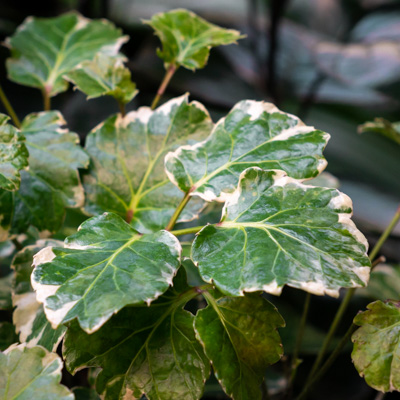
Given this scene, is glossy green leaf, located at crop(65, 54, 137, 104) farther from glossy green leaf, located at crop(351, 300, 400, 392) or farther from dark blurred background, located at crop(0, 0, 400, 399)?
dark blurred background, located at crop(0, 0, 400, 399)

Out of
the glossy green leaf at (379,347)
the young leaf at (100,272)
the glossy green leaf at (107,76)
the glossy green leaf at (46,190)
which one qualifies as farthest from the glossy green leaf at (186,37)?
the glossy green leaf at (379,347)

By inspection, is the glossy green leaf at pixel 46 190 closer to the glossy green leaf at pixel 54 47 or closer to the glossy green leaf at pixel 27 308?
the glossy green leaf at pixel 27 308

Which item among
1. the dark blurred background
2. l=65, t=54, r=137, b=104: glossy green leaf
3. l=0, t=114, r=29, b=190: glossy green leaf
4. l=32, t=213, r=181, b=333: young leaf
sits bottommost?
the dark blurred background

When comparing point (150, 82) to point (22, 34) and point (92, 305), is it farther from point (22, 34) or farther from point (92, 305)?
point (92, 305)

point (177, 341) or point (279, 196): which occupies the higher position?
point (279, 196)

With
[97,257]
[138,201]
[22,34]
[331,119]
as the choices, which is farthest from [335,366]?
[22,34]

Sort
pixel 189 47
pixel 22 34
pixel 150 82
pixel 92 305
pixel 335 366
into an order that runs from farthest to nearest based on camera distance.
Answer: pixel 150 82
pixel 335 366
pixel 22 34
pixel 189 47
pixel 92 305

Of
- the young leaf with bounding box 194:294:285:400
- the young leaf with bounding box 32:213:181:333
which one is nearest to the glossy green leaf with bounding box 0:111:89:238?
the young leaf with bounding box 32:213:181:333

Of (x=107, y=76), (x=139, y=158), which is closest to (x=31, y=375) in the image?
(x=139, y=158)
